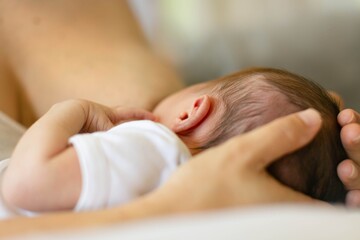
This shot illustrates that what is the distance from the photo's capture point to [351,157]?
0.76 metres

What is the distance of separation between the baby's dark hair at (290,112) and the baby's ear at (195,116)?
0.07ft

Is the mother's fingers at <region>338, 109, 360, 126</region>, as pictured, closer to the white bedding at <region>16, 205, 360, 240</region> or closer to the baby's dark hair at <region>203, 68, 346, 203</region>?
the baby's dark hair at <region>203, 68, 346, 203</region>

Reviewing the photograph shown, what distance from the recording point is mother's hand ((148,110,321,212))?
0.58 metres

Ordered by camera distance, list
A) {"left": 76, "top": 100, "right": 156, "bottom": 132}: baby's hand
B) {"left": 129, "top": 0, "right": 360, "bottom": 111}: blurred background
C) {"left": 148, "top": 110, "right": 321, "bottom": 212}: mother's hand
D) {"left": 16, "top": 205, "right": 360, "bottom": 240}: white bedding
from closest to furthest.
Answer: {"left": 16, "top": 205, "right": 360, "bottom": 240}: white bedding → {"left": 148, "top": 110, "right": 321, "bottom": 212}: mother's hand → {"left": 76, "top": 100, "right": 156, "bottom": 132}: baby's hand → {"left": 129, "top": 0, "right": 360, "bottom": 111}: blurred background

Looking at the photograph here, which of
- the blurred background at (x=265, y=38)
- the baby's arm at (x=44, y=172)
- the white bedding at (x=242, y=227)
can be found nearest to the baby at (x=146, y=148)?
the baby's arm at (x=44, y=172)

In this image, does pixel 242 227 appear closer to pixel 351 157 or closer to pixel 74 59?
pixel 351 157

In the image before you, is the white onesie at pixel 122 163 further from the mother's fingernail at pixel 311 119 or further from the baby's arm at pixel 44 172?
the mother's fingernail at pixel 311 119

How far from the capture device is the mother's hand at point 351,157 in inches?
28.9

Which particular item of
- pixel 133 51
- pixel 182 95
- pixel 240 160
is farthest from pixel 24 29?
pixel 240 160

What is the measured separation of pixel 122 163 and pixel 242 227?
Answer: 21 centimetres

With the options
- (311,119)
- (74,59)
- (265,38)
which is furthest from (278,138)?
(265,38)

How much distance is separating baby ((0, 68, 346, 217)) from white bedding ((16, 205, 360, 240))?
0.44 ft

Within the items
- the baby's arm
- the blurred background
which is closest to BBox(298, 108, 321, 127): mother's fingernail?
the baby's arm

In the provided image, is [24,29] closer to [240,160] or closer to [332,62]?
[240,160]
